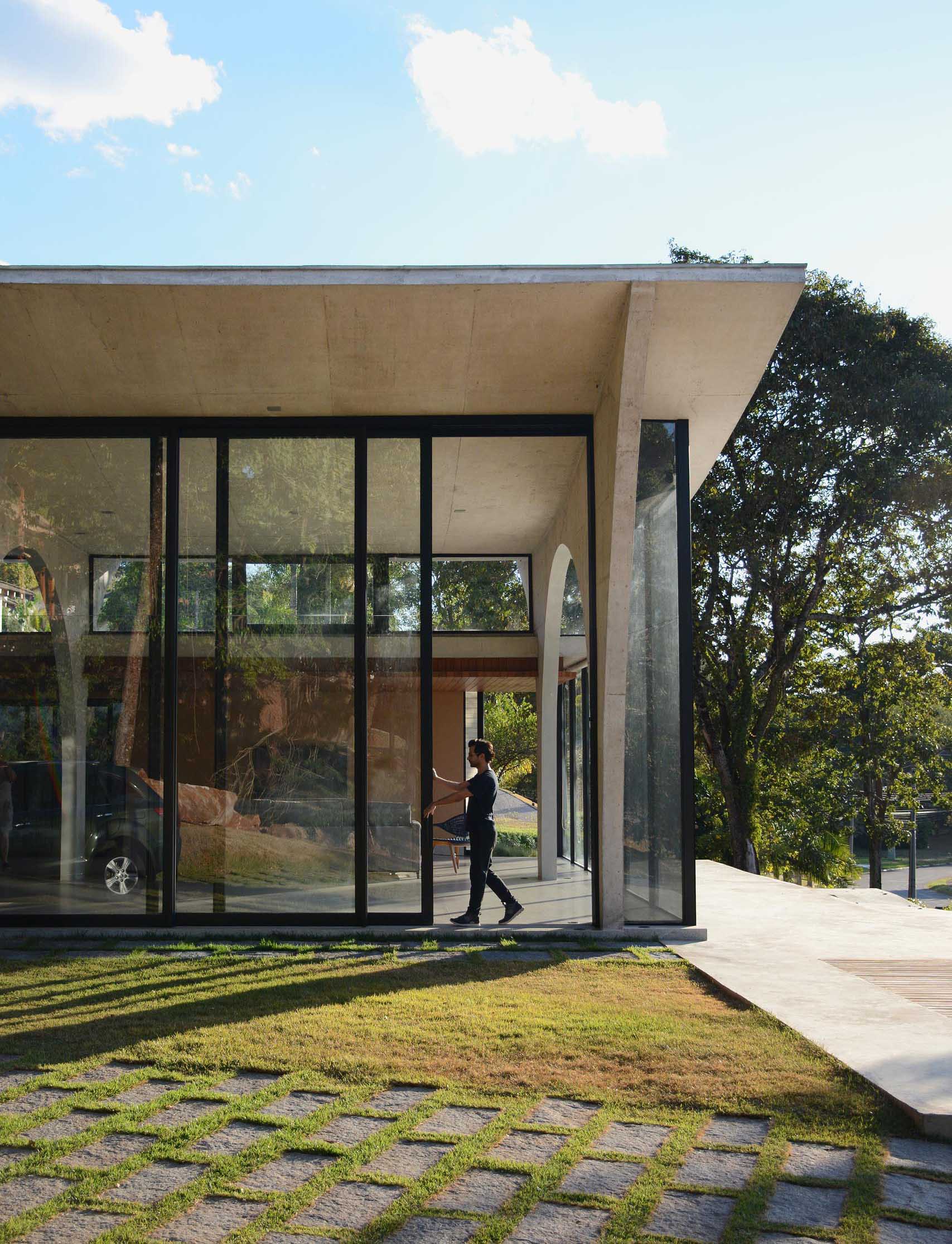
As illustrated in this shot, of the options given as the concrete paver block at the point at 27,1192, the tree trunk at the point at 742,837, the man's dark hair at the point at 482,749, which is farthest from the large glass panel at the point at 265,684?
the tree trunk at the point at 742,837

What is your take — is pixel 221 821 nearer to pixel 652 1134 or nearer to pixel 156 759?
pixel 156 759

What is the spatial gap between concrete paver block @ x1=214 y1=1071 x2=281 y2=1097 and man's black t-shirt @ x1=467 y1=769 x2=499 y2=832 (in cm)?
459

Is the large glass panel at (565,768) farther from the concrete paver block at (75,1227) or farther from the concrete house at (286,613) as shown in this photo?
the concrete paver block at (75,1227)

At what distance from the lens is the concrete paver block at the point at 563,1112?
13.9 ft

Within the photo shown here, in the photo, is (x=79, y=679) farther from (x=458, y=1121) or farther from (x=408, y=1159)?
(x=408, y=1159)

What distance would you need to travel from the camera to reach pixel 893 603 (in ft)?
70.1

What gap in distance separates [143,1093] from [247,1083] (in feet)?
1.41

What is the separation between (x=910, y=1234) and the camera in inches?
127

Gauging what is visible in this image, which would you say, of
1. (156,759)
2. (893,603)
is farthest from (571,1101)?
(893,603)

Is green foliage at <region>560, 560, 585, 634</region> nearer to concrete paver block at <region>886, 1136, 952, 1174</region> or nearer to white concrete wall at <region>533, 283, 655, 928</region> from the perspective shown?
white concrete wall at <region>533, 283, 655, 928</region>

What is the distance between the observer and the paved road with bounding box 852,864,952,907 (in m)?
37.5

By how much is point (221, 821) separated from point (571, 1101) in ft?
16.8

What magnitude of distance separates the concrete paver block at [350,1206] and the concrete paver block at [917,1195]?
1566mm

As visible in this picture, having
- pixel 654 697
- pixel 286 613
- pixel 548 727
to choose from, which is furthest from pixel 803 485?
pixel 286 613
